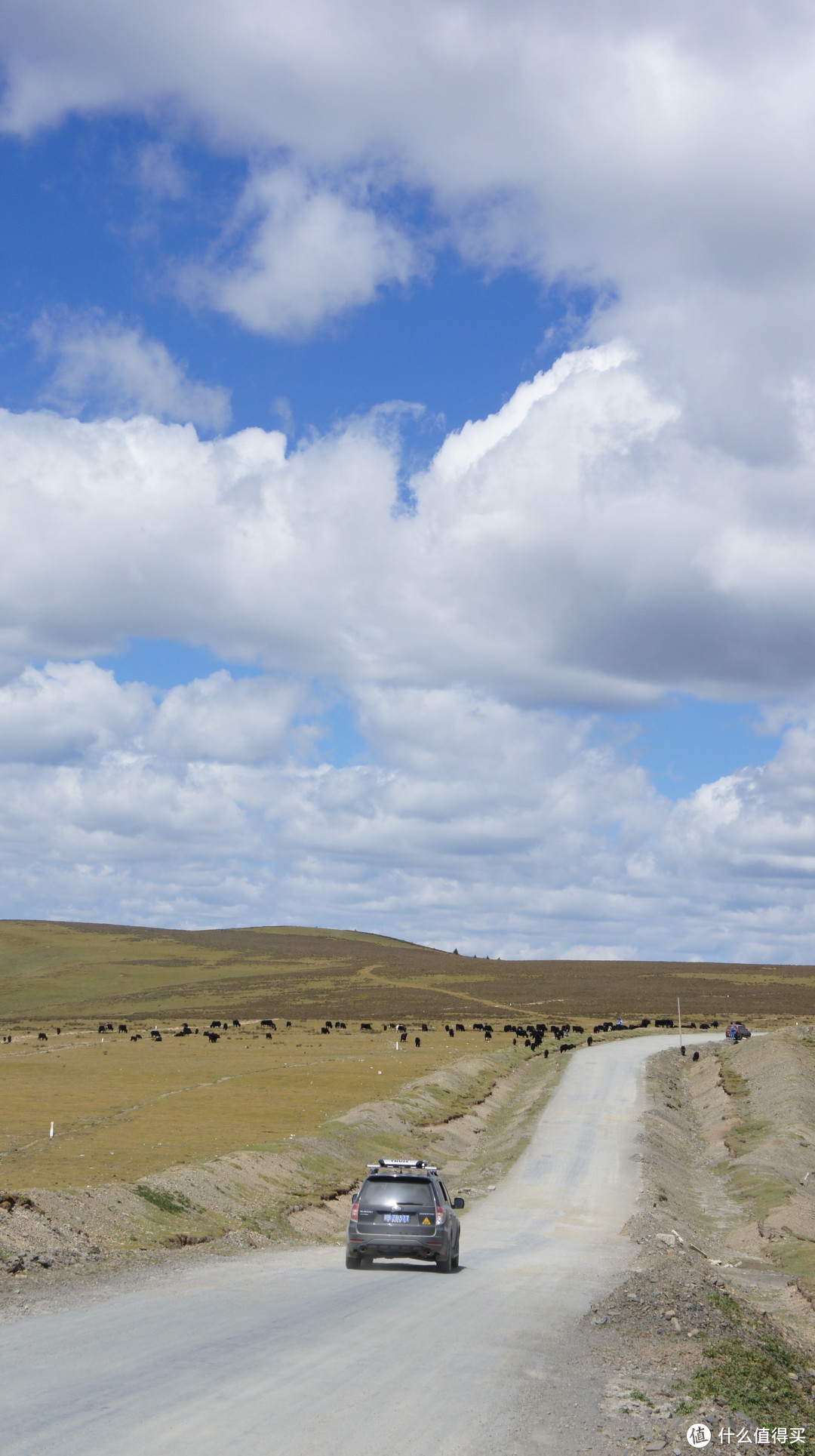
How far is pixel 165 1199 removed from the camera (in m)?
30.4

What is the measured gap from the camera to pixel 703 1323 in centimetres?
1859

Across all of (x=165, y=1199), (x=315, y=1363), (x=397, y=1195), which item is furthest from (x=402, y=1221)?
(x=315, y=1363)

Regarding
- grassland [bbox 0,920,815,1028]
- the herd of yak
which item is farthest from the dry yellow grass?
grassland [bbox 0,920,815,1028]

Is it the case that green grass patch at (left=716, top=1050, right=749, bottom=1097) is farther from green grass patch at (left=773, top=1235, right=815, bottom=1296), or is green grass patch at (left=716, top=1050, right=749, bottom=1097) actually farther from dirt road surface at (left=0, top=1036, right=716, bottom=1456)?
dirt road surface at (left=0, top=1036, right=716, bottom=1456)

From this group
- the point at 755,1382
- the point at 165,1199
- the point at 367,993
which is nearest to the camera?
the point at 755,1382

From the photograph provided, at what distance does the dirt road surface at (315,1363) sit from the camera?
11.9 m

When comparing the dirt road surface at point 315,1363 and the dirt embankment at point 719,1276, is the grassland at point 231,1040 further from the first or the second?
the dirt embankment at point 719,1276

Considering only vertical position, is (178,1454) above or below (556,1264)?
above

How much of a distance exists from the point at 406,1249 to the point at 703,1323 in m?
7.40

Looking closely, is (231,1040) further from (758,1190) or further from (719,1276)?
(719,1276)

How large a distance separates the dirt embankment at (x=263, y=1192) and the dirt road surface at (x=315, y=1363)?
268cm

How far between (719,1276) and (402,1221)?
797cm

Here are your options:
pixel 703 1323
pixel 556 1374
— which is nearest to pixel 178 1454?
pixel 556 1374

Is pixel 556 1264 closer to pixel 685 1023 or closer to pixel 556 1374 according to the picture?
pixel 556 1374
